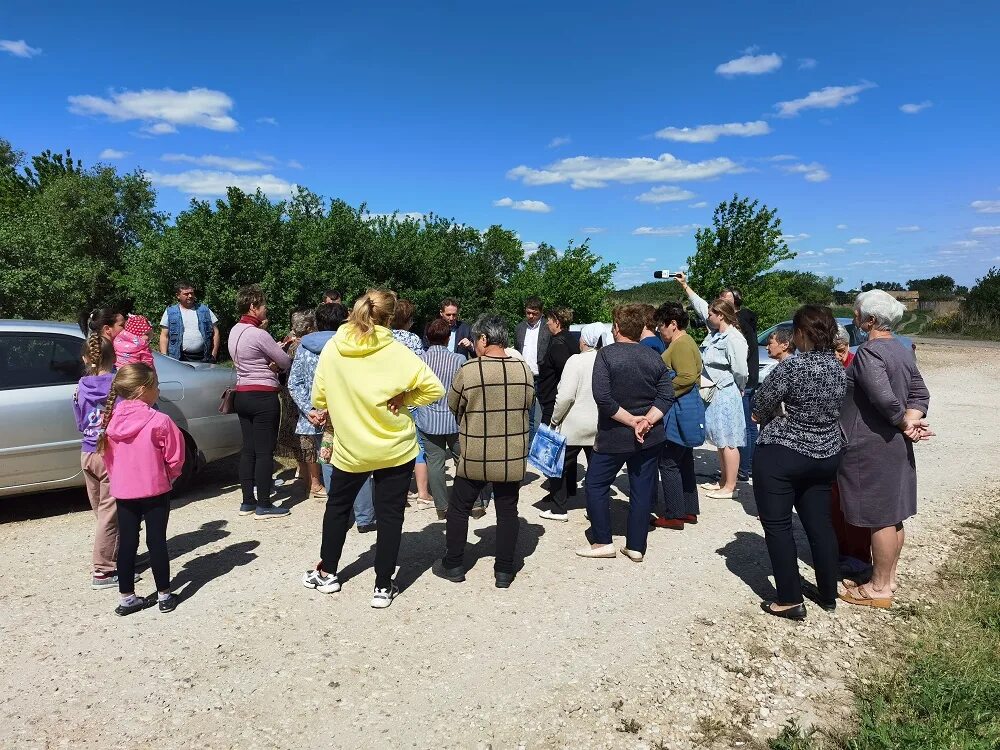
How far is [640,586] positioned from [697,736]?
1.48 m

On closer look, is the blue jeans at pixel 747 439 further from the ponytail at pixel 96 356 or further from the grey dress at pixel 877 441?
the ponytail at pixel 96 356

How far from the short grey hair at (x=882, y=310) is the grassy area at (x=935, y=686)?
5.94ft

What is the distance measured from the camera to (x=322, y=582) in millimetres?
4109

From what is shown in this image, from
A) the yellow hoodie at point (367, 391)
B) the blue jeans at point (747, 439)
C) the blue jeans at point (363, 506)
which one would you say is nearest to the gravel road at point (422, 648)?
the blue jeans at point (363, 506)

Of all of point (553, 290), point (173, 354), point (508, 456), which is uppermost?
point (553, 290)

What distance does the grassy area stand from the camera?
2.73 m

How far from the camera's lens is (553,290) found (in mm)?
15898

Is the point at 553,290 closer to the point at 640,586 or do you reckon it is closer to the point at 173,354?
the point at 173,354

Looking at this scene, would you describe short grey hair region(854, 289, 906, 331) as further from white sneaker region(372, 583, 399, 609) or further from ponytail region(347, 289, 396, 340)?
white sneaker region(372, 583, 399, 609)

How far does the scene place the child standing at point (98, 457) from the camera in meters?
4.05

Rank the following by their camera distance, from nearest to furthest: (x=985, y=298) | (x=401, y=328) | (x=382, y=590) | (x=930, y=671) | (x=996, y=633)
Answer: (x=930, y=671)
(x=996, y=633)
(x=382, y=590)
(x=401, y=328)
(x=985, y=298)

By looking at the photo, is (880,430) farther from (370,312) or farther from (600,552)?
(370,312)

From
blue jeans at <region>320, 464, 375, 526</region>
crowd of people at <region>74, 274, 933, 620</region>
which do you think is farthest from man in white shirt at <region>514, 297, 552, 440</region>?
blue jeans at <region>320, 464, 375, 526</region>

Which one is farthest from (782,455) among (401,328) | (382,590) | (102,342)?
(102,342)
